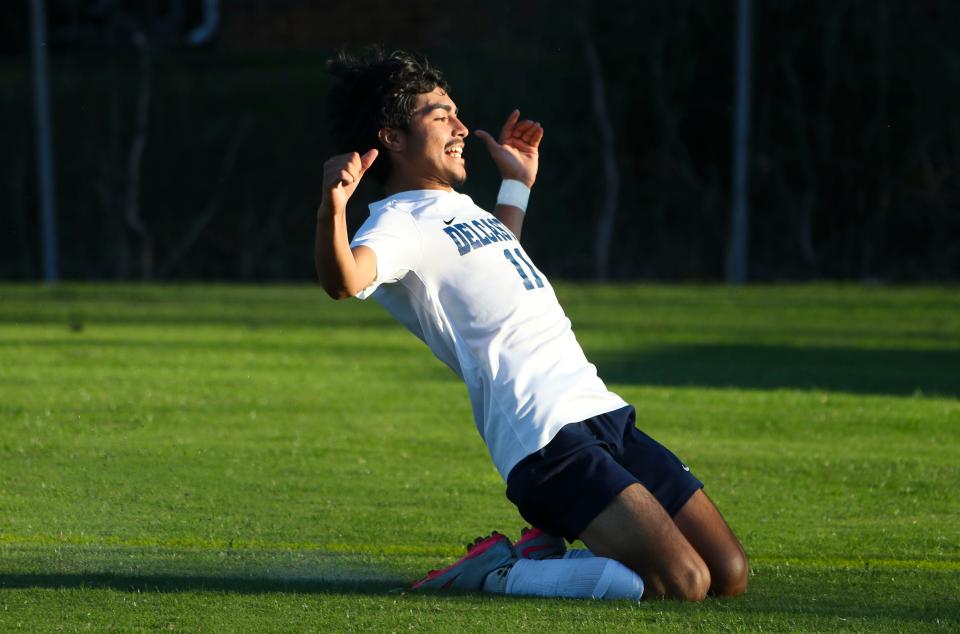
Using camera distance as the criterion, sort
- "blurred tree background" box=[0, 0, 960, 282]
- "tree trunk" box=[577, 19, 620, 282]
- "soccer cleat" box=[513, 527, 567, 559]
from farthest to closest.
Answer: "tree trunk" box=[577, 19, 620, 282], "blurred tree background" box=[0, 0, 960, 282], "soccer cleat" box=[513, 527, 567, 559]

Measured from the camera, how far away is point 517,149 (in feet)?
19.1

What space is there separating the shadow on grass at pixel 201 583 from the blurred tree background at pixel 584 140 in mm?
15981

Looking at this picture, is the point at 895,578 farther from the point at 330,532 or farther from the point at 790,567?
the point at 330,532

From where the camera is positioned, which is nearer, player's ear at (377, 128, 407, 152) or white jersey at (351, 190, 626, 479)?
white jersey at (351, 190, 626, 479)

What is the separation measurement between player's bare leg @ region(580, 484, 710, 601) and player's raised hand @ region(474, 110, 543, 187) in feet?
4.88

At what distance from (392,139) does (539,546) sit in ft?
4.36

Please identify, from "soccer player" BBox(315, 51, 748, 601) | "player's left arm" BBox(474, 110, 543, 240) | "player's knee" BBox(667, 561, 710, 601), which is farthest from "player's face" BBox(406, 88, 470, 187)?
"player's knee" BBox(667, 561, 710, 601)

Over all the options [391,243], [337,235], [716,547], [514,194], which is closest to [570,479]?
[716,547]

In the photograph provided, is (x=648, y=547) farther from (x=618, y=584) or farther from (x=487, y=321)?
(x=487, y=321)

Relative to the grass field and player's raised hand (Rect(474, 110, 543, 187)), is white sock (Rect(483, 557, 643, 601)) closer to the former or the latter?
the grass field

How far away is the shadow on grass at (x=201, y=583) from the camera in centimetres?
472

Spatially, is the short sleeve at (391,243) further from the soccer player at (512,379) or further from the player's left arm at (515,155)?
the player's left arm at (515,155)

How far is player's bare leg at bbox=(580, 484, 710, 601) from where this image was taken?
462 cm

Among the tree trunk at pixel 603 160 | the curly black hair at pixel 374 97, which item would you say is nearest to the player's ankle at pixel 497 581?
→ the curly black hair at pixel 374 97
